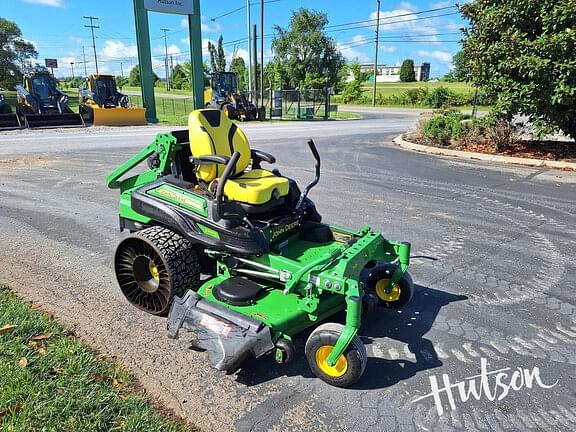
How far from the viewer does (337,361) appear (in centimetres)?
282

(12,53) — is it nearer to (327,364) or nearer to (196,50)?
(196,50)

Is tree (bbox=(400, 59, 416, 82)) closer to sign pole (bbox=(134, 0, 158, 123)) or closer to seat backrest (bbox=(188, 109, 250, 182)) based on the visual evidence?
sign pole (bbox=(134, 0, 158, 123))

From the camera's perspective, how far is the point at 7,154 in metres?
11.8

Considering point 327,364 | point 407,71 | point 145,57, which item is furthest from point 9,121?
point 407,71

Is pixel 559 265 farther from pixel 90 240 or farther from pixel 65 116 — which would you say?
pixel 65 116

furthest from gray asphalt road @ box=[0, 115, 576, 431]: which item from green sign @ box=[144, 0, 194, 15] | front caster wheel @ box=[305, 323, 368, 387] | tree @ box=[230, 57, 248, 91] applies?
tree @ box=[230, 57, 248, 91]

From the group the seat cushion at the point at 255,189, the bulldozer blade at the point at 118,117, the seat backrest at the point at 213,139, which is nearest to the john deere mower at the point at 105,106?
the bulldozer blade at the point at 118,117

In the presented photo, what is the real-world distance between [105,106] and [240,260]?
72.4 ft

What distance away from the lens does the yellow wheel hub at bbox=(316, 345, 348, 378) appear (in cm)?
283

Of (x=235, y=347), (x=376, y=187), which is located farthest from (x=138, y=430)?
(x=376, y=187)

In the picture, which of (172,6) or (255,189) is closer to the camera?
(255,189)

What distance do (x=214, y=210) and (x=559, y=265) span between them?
3.69 meters

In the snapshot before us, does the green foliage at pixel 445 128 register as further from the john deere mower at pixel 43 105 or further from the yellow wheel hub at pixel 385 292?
the john deere mower at pixel 43 105

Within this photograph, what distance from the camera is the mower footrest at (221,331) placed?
281 cm
